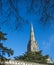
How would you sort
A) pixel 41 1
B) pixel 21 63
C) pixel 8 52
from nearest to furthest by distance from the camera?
1. pixel 41 1
2. pixel 8 52
3. pixel 21 63

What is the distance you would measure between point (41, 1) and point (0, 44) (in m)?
30.3

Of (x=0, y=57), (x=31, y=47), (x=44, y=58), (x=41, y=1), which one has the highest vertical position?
(x=31, y=47)

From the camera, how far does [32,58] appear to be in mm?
66375

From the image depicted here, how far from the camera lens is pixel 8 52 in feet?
115

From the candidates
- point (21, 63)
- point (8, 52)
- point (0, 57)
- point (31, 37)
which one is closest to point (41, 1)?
point (0, 57)

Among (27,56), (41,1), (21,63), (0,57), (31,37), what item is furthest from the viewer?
(31,37)

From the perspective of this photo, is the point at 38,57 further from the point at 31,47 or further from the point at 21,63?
the point at 31,47

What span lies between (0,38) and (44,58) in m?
30.6

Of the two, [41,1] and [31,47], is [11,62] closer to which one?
[41,1]

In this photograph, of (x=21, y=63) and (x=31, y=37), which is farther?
(x=31, y=37)

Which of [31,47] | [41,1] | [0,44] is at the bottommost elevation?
[41,1]

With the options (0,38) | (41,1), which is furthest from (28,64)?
(41,1)

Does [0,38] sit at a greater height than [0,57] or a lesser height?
greater

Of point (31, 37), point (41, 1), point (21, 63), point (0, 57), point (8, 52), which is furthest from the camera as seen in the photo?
point (31, 37)
